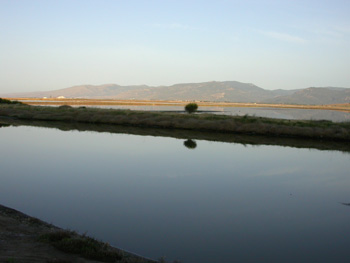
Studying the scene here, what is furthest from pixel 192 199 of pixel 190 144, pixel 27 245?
pixel 190 144

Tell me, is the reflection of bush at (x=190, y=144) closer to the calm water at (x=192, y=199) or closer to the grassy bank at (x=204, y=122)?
the calm water at (x=192, y=199)

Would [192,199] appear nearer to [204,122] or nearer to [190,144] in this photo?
[190,144]

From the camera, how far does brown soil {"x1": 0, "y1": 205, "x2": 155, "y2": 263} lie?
4930mm

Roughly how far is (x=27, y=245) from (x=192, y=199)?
4.49m

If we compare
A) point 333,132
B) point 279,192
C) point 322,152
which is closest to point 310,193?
point 279,192

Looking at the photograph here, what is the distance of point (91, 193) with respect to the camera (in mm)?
9359

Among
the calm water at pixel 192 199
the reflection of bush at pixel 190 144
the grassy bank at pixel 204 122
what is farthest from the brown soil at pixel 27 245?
the grassy bank at pixel 204 122

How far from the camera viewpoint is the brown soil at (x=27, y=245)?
4930mm

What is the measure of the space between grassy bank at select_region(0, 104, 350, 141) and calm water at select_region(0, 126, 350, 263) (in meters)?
8.16

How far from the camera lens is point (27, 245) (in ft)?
17.7

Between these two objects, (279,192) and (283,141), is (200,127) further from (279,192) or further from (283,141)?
(279,192)

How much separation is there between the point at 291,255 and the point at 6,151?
13.0 m

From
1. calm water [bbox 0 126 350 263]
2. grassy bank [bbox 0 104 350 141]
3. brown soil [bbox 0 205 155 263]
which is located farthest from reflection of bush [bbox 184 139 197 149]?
brown soil [bbox 0 205 155 263]

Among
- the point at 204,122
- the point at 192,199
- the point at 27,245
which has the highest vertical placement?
the point at 27,245
